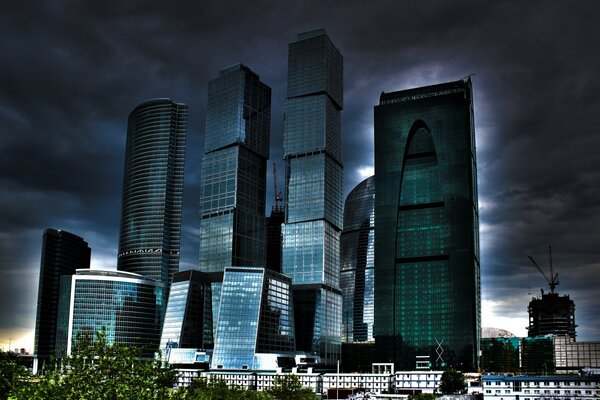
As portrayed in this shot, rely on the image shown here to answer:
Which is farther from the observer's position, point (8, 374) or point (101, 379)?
point (8, 374)

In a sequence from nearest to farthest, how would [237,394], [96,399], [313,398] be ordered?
[96,399] < [237,394] < [313,398]

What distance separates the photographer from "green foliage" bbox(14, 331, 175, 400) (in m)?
78.4

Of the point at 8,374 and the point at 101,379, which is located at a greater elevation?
the point at 101,379

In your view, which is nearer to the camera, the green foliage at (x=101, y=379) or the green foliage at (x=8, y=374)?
the green foliage at (x=101, y=379)

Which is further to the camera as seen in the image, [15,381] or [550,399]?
[550,399]

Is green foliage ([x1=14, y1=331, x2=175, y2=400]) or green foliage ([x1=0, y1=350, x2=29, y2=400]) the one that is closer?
green foliage ([x1=14, y1=331, x2=175, y2=400])

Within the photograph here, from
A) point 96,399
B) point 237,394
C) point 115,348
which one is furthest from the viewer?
point 237,394

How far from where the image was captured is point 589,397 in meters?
198

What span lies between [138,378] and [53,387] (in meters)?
10.1

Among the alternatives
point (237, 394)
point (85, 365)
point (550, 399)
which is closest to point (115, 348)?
point (85, 365)

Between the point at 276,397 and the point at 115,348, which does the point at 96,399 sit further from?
the point at 276,397

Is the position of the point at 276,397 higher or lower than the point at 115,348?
lower

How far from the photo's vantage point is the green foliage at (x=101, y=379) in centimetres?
7838

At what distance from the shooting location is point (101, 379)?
81.3 metres
